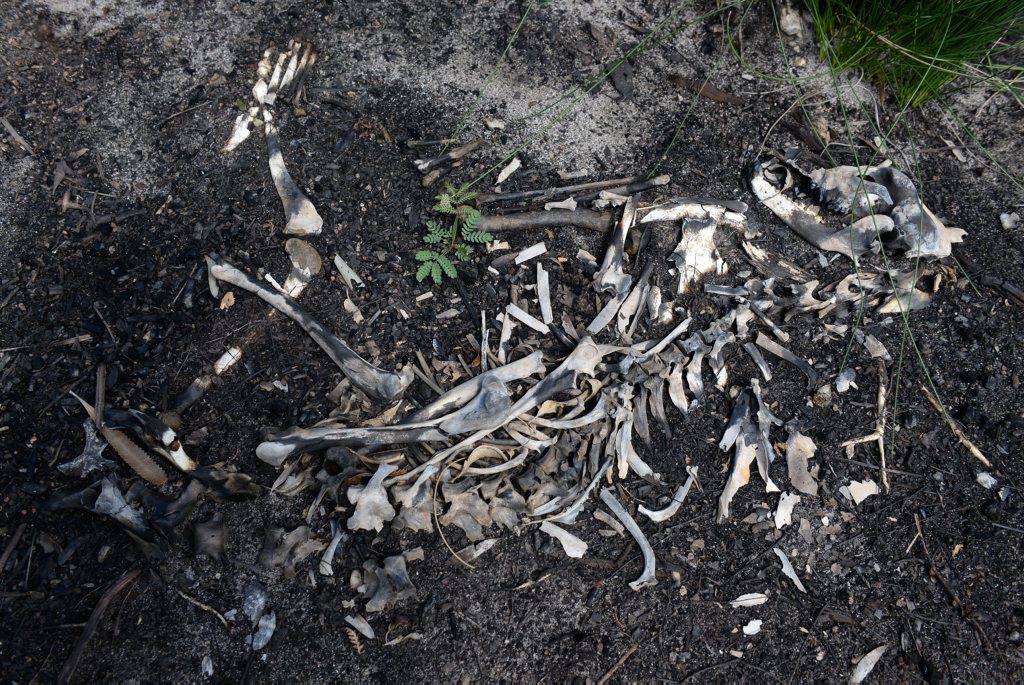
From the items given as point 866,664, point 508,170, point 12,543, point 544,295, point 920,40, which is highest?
point 920,40

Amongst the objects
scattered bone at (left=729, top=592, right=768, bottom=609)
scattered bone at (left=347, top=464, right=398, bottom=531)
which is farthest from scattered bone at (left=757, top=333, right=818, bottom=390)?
scattered bone at (left=347, top=464, right=398, bottom=531)

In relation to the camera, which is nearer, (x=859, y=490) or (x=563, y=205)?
(x=859, y=490)

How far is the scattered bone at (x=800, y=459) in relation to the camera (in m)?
2.13

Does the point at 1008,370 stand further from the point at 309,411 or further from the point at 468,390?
the point at 309,411

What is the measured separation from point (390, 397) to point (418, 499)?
29cm

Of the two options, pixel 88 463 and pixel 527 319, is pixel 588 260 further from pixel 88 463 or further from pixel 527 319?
pixel 88 463

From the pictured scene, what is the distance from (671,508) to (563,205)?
995 millimetres

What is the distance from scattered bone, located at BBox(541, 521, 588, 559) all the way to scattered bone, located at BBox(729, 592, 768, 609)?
0.44m

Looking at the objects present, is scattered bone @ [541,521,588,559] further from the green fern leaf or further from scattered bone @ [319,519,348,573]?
the green fern leaf

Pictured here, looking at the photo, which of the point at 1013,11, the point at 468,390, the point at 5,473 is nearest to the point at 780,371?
the point at 468,390

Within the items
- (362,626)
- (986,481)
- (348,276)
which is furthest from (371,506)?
(986,481)

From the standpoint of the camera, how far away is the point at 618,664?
1928mm

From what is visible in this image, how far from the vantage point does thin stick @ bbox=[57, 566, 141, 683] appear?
5.90ft

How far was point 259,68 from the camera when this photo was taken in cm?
246
